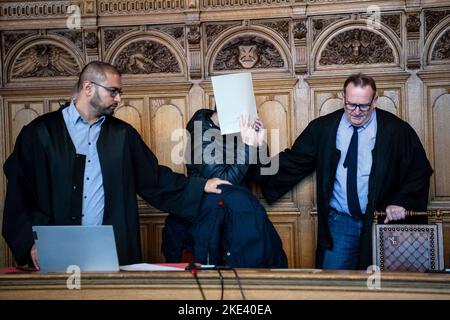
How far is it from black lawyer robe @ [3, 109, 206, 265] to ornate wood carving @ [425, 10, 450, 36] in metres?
2.17

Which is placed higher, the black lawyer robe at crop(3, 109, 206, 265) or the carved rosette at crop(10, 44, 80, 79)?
the carved rosette at crop(10, 44, 80, 79)

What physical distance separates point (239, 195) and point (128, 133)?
2.55 feet

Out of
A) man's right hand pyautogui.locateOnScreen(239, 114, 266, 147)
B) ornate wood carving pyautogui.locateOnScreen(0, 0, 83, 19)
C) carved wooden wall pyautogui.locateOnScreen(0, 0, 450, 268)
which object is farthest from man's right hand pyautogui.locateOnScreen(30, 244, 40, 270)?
ornate wood carving pyautogui.locateOnScreen(0, 0, 83, 19)

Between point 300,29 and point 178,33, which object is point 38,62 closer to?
point 178,33

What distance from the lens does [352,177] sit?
5.20 m

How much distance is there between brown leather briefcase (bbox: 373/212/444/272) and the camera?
444 cm

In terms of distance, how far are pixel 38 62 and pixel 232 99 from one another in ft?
6.13

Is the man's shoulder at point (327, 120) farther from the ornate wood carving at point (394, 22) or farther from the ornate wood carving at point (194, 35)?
the ornate wood carving at point (194, 35)

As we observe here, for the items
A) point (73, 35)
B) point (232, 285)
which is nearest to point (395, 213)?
point (232, 285)

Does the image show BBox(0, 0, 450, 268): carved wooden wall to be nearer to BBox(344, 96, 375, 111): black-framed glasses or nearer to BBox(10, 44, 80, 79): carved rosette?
BBox(10, 44, 80, 79): carved rosette

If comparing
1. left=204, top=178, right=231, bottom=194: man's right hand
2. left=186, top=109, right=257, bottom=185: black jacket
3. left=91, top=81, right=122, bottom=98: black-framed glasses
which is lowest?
left=204, top=178, right=231, bottom=194: man's right hand
